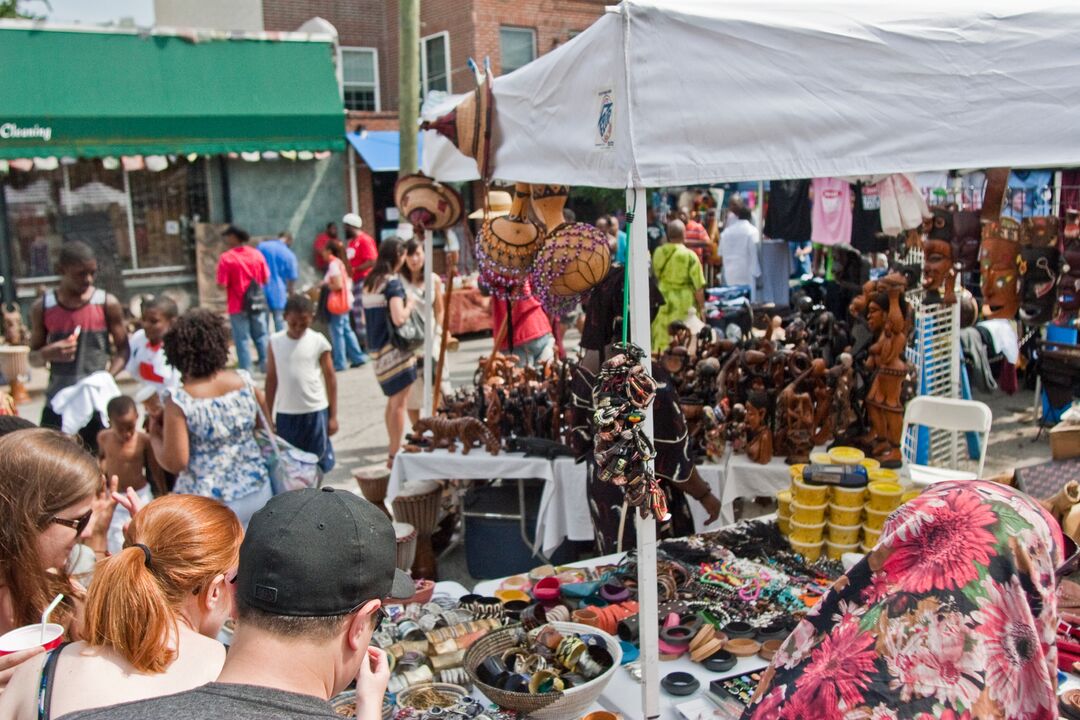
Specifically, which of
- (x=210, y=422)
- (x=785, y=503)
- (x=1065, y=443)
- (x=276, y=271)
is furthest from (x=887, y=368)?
(x=276, y=271)

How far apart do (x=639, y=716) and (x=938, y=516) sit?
4.23 ft

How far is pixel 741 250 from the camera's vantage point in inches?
445

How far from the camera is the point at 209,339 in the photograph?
382 cm

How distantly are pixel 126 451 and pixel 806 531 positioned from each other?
3243 mm

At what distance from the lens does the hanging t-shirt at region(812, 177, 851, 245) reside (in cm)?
983

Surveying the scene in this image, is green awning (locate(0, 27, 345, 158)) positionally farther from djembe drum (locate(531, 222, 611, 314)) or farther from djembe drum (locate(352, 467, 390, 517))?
djembe drum (locate(531, 222, 611, 314))

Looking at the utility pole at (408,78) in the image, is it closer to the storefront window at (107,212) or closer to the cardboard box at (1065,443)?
the storefront window at (107,212)

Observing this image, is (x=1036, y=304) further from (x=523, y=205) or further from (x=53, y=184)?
(x=53, y=184)

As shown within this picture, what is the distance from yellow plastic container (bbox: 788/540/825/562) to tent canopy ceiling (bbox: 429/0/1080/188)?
1.58 meters

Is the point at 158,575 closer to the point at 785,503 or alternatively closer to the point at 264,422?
the point at 264,422

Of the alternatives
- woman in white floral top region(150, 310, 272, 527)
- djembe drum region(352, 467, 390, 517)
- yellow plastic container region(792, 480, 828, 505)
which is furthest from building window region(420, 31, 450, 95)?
yellow plastic container region(792, 480, 828, 505)

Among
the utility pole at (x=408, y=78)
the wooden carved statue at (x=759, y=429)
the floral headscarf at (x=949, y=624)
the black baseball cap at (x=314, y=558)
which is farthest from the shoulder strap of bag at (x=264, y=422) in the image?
the utility pole at (x=408, y=78)

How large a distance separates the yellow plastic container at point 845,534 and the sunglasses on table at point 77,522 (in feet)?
8.32

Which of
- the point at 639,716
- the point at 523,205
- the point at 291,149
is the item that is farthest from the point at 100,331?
the point at 291,149
